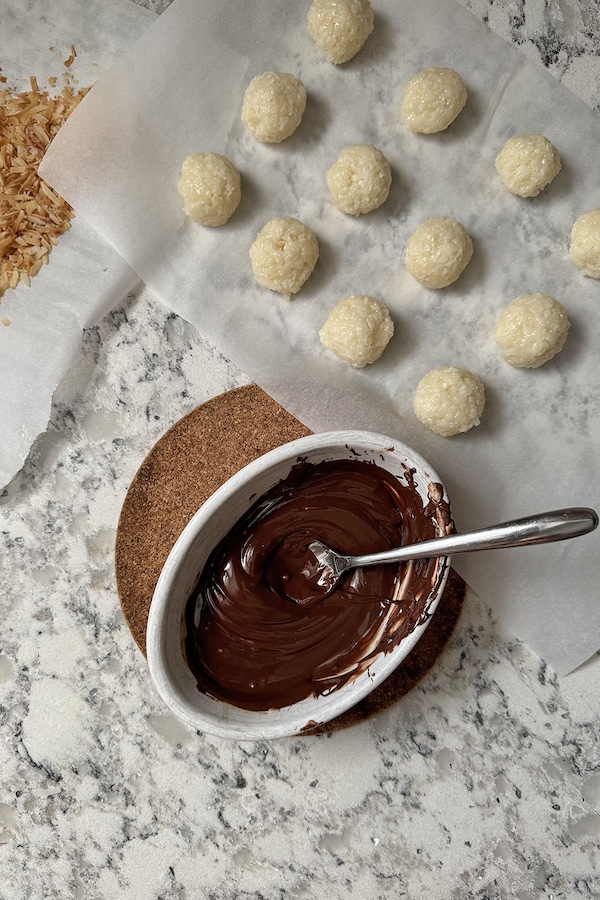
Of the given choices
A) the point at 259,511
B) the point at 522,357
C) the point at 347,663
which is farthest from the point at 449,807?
the point at 522,357

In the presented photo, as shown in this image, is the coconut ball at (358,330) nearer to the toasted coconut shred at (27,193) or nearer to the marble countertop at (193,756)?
the marble countertop at (193,756)

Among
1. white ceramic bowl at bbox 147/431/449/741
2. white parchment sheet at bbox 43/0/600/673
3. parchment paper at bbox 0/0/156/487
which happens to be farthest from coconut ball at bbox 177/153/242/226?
white ceramic bowl at bbox 147/431/449/741

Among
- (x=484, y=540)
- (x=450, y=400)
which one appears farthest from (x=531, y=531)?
(x=450, y=400)

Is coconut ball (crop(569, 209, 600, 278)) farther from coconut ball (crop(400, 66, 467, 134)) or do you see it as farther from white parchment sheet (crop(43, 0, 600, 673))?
coconut ball (crop(400, 66, 467, 134))

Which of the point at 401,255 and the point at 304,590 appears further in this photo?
the point at 401,255

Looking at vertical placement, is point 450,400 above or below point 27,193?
above

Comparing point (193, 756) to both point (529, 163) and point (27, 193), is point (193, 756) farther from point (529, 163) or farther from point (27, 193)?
Answer: point (529, 163)

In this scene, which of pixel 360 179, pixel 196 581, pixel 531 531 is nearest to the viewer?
pixel 531 531
